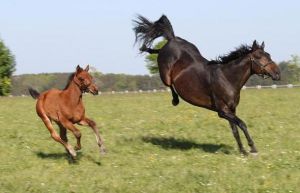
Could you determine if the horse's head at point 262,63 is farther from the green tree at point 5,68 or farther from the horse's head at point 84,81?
the green tree at point 5,68

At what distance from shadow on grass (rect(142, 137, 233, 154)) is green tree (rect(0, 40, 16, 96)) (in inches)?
2271

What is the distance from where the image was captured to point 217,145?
46.4ft

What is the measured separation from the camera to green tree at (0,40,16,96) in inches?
2736

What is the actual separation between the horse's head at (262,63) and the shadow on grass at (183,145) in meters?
2.12

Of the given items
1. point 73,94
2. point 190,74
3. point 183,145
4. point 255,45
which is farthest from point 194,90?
point 73,94

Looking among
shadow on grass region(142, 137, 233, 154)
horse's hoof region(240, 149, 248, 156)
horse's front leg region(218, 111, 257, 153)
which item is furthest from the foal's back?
horse's hoof region(240, 149, 248, 156)

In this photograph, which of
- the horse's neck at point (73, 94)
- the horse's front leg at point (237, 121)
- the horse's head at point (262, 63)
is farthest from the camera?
the horse's head at point (262, 63)

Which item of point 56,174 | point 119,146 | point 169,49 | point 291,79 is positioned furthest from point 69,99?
point 291,79

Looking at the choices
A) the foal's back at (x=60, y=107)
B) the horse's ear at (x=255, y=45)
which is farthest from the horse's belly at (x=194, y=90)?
the foal's back at (x=60, y=107)

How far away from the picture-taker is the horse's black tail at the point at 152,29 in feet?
49.3

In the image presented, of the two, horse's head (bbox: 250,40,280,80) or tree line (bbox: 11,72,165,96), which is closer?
horse's head (bbox: 250,40,280,80)

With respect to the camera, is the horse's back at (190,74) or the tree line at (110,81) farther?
the tree line at (110,81)

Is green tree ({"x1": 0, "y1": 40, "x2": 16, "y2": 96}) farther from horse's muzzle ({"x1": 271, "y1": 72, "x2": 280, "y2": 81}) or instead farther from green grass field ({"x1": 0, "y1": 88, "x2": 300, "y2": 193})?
horse's muzzle ({"x1": 271, "y1": 72, "x2": 280, "y2": 81})

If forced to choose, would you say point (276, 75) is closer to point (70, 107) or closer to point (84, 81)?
point (84, 81)
